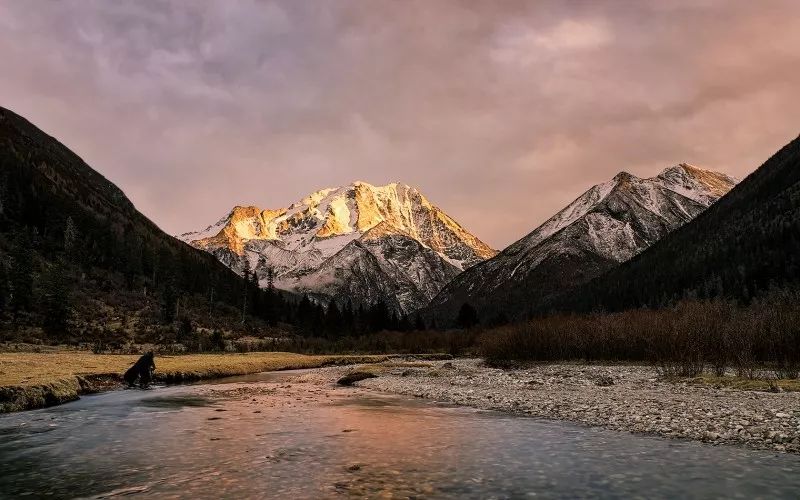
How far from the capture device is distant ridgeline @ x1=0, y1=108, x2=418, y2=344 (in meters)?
78.9

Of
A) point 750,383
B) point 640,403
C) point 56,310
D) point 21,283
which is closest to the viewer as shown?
point 640,403

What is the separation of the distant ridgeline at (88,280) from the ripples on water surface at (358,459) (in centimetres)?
5850

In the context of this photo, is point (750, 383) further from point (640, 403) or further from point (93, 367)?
point (93, 367)

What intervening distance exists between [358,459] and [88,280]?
125m

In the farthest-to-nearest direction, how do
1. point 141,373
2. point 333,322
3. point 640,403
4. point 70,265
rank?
point 333,322 → point 70,265 → point 141,373 → point 640,403

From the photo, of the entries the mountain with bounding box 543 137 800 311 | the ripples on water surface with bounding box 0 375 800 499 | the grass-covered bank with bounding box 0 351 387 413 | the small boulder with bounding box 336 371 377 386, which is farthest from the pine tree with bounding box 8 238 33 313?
the mountain with bounding box 543 137 800 311

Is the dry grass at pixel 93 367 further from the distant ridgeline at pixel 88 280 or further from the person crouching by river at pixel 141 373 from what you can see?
the distant ridgeline at pixel 88 280

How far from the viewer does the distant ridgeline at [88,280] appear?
78.9 m

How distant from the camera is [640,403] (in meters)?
25.4

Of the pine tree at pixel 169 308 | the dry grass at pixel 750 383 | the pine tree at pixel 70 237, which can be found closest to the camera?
the dry grass at pixel 750 383

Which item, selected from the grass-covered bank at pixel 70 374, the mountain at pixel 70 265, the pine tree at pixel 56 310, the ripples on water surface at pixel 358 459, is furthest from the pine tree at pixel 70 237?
the ripples on water surface at pixel 358 459

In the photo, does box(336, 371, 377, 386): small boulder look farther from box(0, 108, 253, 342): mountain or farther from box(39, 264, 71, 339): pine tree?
box(39, 264, 71, 339): pine tree

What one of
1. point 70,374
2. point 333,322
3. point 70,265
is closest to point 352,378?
point 70,374

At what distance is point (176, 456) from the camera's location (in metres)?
16.0
